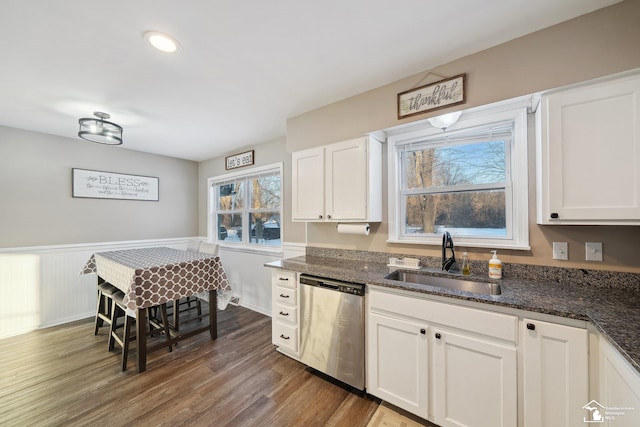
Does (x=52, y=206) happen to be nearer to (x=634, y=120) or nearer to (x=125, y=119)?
(x=125, y=119)

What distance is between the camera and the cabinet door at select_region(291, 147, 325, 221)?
2.41 meters

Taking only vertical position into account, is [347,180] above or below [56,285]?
above

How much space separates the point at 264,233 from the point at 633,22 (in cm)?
375

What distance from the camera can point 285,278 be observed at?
2.26m

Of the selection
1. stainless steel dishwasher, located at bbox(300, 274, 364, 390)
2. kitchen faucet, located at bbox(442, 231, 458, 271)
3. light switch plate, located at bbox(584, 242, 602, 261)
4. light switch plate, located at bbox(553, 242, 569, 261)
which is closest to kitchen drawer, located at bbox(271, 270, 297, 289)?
stainless steel dishwasher, located at bbox(300, 274, 364, 390)

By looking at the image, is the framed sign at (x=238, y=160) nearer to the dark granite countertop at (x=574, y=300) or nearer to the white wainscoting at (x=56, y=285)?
the white wainscoting at (x=56, y=285)

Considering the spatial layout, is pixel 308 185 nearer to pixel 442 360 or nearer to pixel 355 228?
pixel 355 228

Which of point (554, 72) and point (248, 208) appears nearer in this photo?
point (554, 72)

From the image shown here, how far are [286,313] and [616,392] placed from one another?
1.99m

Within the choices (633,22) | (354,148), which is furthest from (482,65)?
(354,148)

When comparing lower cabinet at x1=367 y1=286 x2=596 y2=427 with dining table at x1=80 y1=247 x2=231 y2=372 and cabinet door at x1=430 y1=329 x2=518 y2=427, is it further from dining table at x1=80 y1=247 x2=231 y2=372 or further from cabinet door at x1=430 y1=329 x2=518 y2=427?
dining table at x1=80 y1=247 x2=231 y2=372

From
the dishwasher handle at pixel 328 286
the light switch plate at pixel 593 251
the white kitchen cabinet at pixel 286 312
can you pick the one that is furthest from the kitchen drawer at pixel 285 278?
the light switch plate at pixel 593 251

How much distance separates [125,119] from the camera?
2723 mm

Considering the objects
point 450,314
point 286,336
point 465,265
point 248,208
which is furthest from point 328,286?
point 248,208
